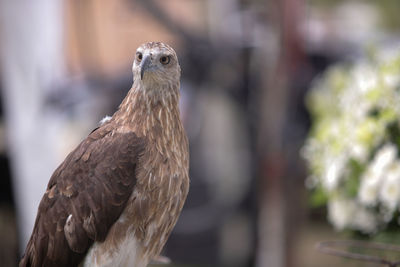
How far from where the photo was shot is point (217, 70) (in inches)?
247

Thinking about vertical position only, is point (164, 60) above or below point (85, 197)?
above

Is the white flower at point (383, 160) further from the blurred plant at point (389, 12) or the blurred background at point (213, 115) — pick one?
the blurred plant at point (389, 12)

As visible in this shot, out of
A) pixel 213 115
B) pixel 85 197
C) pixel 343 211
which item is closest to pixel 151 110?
pixel 85 197

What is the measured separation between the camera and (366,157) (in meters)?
3.49

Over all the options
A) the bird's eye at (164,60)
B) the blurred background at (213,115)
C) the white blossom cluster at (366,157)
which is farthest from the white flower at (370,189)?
the blurred background at (213,115)

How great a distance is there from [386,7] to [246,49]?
5.89 metres

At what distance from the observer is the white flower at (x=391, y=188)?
321 centimetres

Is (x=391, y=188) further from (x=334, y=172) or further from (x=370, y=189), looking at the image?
(x=334, y=172)

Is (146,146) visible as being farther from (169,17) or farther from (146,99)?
(169,17)

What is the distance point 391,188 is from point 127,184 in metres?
1.25

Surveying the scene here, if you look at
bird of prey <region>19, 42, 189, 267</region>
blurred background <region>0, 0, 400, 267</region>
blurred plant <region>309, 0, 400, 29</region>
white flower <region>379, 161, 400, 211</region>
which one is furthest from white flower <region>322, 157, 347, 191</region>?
blurred plant <region>309, 0, 400, 29</region>

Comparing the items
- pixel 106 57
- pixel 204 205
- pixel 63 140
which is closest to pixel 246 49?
pixel 204 205

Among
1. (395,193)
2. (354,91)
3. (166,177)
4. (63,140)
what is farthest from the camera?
(63,140)

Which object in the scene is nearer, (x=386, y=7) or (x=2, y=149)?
(x=2, y=149)
